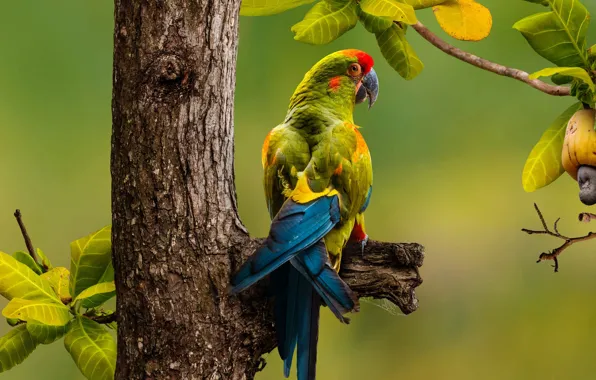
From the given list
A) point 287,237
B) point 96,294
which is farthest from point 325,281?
point 96,294

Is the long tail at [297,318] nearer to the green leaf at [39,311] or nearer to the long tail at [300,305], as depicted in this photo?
the long tail at [300,305]

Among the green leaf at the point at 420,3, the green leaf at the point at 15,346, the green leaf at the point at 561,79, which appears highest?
the green leaf at the point at 420,3

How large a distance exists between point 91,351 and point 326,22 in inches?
23.7

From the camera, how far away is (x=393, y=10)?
0.95 meters

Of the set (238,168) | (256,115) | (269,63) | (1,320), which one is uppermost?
(269,63)

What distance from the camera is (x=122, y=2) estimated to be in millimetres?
901

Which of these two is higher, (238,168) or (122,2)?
(122,2)

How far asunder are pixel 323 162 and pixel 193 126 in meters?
0.20

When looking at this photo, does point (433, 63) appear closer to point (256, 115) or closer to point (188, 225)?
point (256, 115)

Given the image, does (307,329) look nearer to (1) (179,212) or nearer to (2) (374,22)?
(1) (179,212)

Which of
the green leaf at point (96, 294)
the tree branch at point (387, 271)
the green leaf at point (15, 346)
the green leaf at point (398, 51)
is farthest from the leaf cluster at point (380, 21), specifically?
the green leaf at point (15, 346)

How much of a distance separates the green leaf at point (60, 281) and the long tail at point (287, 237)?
292 millimetres

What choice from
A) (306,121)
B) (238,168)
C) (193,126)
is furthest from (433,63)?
(193,126)

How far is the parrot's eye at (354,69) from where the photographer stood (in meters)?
1.13
